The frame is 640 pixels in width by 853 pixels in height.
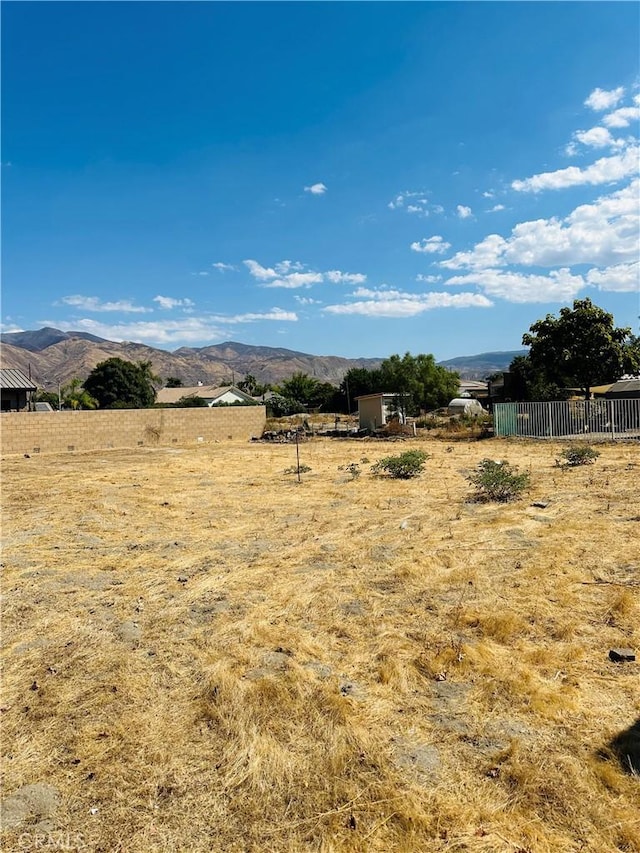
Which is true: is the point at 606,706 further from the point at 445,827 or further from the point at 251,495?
the point at 251,495

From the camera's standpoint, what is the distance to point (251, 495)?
9.95 meters

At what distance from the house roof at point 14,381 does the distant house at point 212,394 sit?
994 inches

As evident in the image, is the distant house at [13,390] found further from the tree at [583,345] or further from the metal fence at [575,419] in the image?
the tree at [583,345]

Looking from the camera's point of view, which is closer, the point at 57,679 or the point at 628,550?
the point at 57,679

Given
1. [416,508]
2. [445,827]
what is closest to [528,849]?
[445,827]

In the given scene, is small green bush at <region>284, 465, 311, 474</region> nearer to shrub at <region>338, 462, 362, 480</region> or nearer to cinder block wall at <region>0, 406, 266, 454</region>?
shrub at <region>338, 462, 362, 480</region>

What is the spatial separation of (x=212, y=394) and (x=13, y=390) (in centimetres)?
3175

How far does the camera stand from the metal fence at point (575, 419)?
18812 mm

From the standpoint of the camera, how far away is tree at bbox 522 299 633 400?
21.1 m

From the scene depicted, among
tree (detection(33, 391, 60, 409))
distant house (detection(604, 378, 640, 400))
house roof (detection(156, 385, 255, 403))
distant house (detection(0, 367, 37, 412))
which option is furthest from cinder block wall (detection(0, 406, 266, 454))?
tree (detection(33, 391, 60, 409))

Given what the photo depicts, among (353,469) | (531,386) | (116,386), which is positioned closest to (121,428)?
(353,469)

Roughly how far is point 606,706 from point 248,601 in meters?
2.93

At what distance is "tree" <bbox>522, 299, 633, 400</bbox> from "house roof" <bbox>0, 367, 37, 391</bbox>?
99.4ft

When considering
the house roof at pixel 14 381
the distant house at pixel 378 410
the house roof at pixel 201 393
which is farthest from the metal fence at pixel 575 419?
the house roof at pixel 201 393
